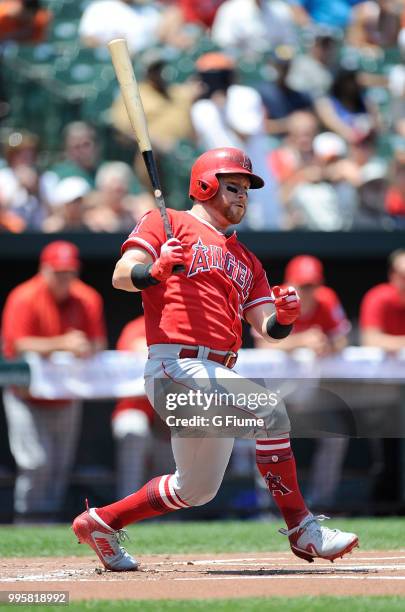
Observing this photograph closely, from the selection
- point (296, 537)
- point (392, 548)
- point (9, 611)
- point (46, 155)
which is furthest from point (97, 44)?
point (9, 611)

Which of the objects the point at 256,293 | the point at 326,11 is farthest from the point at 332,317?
the point at 326,11

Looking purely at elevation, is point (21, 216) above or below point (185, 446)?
above

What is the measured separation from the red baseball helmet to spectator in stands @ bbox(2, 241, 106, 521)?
11.8ft

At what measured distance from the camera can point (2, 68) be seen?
1103 centimetres

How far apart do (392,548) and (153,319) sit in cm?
202

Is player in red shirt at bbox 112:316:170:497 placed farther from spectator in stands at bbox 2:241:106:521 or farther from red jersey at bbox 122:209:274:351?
red jersey at bbox 122:209:274:351

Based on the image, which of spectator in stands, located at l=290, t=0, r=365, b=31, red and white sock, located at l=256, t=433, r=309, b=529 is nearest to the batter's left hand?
red and white sock, located at l=256, t=433, r=309, b=529

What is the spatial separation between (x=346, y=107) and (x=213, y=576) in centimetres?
812

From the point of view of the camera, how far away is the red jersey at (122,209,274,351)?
16.5 feet

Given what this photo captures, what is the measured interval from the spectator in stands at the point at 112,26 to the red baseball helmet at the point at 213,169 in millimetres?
6974

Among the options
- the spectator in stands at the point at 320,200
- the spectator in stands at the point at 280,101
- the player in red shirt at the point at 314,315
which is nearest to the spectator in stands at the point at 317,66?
the spectator in stands at the point at 280,101

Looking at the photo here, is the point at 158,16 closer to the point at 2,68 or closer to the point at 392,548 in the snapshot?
the point at 2,68

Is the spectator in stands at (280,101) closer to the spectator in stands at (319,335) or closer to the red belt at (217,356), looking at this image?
the spectator in stands at (319,335)

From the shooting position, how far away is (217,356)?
5.05 meters
